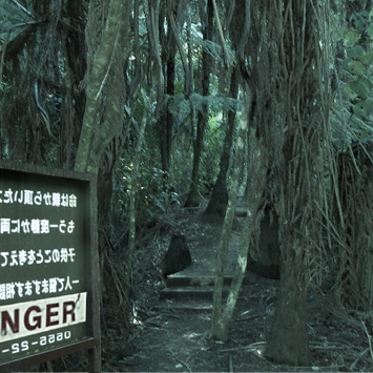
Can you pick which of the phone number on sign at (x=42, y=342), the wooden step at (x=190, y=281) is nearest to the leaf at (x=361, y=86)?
the phone number on sign at (x=42, y=342)

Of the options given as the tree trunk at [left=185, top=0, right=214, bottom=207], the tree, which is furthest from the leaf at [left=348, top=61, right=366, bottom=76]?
the tree trunk at [left=185, top=0, right=214, bottom=207]

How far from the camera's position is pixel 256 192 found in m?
6.21

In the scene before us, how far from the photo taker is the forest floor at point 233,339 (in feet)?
19.5

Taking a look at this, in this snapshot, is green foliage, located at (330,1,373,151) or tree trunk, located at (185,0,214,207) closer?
green foliage, located at (330,1,373,151)

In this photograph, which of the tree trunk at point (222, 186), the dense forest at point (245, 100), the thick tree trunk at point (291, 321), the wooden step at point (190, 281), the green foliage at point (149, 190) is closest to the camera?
the dense forest at point (245, 100)

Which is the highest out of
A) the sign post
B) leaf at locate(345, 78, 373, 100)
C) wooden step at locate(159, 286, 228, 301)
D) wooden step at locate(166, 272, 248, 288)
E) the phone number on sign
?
leaf at locate(345, 78, 373, 100)

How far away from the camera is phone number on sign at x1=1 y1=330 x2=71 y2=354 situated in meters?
2.68

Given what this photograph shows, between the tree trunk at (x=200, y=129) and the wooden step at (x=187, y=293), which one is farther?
the tree trunk at (x=200, y=129)

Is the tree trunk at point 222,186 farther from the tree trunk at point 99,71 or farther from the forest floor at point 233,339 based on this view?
the tree trunk at point 99,71

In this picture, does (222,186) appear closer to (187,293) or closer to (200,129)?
(200,129)

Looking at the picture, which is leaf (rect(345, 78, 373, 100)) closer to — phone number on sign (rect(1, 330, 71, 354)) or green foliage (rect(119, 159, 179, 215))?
phone number on sign (rect(1, 330, 71, 354))

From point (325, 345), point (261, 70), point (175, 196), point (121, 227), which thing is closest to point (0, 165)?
point (261, 70)

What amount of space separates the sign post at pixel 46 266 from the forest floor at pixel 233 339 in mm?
3045

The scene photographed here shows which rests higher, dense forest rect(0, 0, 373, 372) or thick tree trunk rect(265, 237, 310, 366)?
dense forest rect(0, 0, 373, 372)
